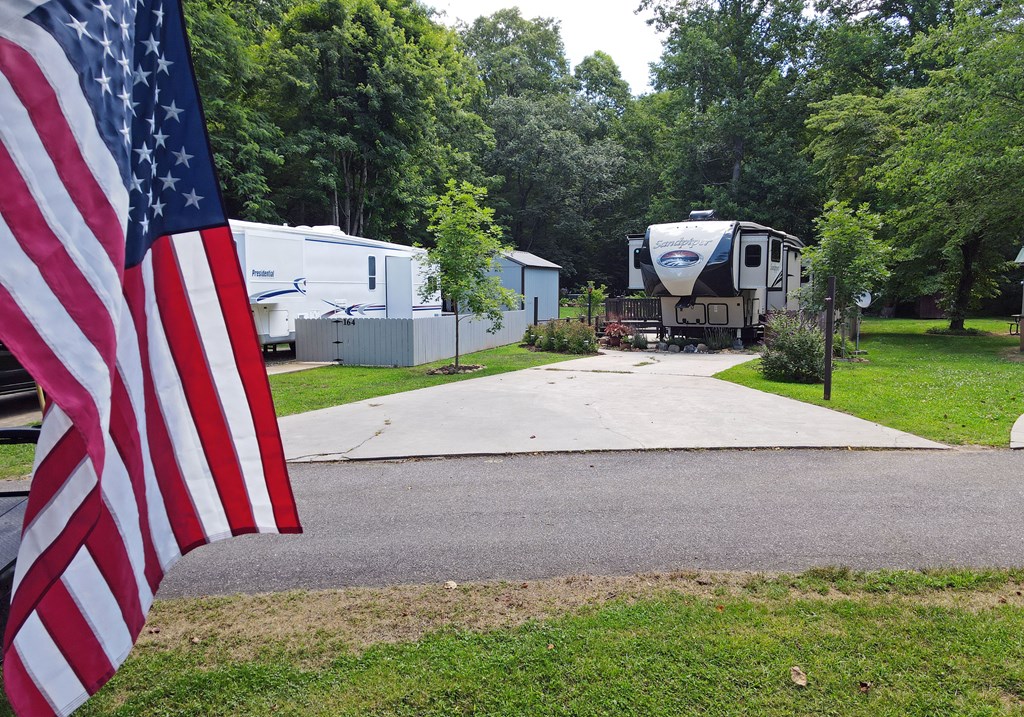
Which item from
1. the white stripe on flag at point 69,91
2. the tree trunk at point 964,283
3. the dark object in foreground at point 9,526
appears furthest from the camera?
the tree trunk at point 964,283

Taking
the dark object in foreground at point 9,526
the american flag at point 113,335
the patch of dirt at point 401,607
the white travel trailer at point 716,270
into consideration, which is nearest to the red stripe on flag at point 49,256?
the american flag at point 113,335

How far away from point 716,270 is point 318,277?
32.5 ft

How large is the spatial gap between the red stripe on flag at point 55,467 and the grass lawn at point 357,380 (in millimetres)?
7899

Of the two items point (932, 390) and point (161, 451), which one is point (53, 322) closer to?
point (161, 451)

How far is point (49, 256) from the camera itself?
1629mm

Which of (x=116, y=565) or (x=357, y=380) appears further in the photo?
(x=357, y=380)

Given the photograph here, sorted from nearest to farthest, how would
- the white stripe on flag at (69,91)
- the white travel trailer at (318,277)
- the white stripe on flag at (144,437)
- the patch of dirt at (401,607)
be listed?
the white stripe on flag at (69,91) < the white stripe on flag at (144,437) < the patch of dirt at (401,607) < the white travel trailer at (318,277)

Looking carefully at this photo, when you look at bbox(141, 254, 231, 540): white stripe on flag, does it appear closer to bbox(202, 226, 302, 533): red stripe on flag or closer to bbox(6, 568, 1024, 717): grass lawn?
bbox(202, 226, 302, 533): red stripe on flag

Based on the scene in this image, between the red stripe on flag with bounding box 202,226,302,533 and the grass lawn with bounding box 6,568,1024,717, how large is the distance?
1.00 metres

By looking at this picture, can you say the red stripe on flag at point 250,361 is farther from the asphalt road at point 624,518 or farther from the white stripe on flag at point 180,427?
the asphalt road at point 624,518

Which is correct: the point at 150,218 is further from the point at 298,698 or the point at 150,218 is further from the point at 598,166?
the point at 598,166

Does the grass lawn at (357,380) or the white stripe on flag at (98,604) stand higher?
the white stripe on flag at (98,604)

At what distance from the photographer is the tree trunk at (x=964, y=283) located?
83.0 feet

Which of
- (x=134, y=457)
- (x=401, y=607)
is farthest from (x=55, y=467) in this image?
(x=401, y=607)
